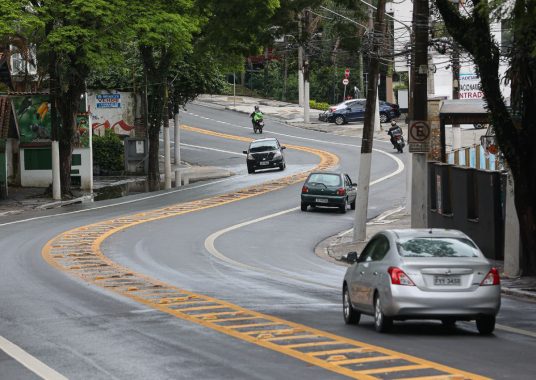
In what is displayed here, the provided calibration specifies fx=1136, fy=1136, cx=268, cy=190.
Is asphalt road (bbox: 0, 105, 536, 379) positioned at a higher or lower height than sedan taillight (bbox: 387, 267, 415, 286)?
lower

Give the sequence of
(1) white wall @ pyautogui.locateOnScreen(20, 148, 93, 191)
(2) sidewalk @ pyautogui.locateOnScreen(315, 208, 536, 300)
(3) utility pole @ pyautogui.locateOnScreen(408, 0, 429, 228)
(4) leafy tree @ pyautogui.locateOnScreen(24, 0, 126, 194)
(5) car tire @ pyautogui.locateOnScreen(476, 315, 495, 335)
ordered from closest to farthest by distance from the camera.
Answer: (5) car tire @ pyautogui.locateOnScreen(476, 315, 495, 335)
(2) sidewalk @ pyautogui.locateOnScreen(315, 208, 536, 300)
(3) utility pole @ pyautogui.locateOnScreen(408, 0, 429, 228)
(4) leafy tree @ pyautogui.locateOnScreen(24, 0, 126, 194)
(1) white wall @ pyautogui.locateOnScreen(20, 148, 93, 191)

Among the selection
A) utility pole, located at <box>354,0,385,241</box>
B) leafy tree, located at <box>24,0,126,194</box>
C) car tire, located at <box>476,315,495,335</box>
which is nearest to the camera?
car tire, located at <box>476,315,495,335</box>

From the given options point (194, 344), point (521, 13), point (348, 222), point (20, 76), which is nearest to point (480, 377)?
point (194, 344)

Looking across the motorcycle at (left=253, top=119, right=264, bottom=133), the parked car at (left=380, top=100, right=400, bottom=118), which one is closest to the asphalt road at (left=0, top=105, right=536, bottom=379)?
the motorcycle at (left=253, top=119, right=264, bottom=133)

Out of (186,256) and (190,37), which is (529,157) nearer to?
(186,256)

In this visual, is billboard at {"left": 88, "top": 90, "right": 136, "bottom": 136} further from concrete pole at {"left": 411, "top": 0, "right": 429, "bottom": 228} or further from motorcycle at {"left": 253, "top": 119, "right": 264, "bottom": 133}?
concrete pole at {"left": 411, "top": 0, "right": 429, "bottom": 228}

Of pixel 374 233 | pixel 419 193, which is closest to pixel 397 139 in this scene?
pixel 374 233

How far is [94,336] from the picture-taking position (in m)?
15.8

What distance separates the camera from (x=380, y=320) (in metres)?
16.1

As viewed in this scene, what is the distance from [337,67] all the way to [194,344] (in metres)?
82.7

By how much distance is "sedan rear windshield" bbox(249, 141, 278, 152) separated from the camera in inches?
2299

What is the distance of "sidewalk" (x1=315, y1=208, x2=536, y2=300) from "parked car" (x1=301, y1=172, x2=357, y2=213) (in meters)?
1.80

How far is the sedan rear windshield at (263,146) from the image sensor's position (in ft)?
192

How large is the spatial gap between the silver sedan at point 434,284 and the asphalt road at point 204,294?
13.9 inches
